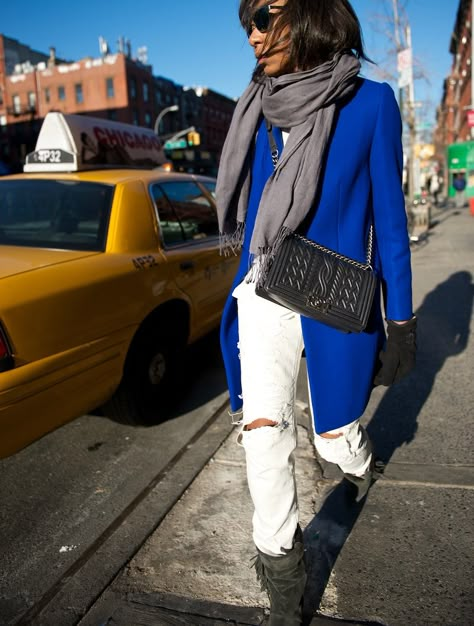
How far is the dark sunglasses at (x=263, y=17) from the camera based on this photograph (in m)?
1.72

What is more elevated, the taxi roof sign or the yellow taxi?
the taxi roof sign

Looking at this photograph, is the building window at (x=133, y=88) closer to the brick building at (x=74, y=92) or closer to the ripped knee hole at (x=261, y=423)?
the brick building at (x=74, y=92)

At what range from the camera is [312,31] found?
1.70m

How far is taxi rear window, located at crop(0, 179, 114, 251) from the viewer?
10.7 feet

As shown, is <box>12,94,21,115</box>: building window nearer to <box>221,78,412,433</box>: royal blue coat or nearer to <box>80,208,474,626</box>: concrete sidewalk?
<box>80,208,474,626</box>: concrete sidewalk

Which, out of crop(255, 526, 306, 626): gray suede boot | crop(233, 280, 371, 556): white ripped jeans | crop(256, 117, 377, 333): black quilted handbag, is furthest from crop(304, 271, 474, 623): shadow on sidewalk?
crop(256, 117, 377, 333): black quilted handbag

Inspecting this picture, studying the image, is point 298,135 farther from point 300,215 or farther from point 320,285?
point 320,285

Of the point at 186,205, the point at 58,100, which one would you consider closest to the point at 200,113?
the point at 58,100

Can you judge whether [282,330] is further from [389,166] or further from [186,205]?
[186,205]

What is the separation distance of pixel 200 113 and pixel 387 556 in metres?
74.7

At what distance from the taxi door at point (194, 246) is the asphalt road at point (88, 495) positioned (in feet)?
2.41

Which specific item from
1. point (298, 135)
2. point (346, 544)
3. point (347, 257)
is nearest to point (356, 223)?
point (347, 257)

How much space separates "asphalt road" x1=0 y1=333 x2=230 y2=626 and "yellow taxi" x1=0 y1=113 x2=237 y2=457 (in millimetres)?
258

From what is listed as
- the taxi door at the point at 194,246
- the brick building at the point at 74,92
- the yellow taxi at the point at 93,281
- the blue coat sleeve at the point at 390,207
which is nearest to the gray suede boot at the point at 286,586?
the blue coat sleeve at the point at 390,207
